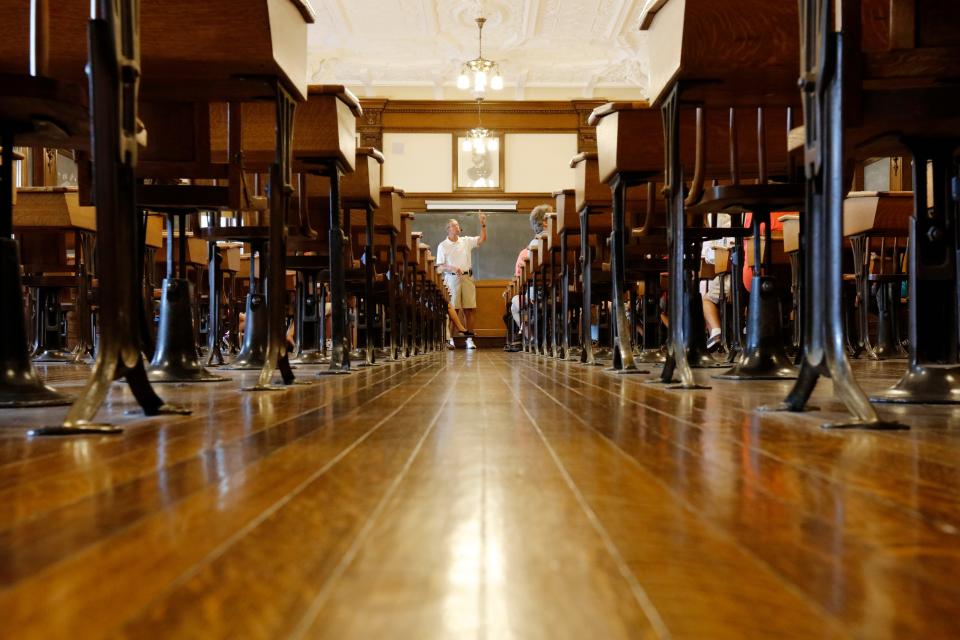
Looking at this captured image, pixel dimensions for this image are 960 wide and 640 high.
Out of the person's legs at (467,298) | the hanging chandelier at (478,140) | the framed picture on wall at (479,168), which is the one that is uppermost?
the hanging chandelier at (478,140)

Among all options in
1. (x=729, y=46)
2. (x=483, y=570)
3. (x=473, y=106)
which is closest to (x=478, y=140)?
(x=473, y=106)

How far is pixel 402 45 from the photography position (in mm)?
11242

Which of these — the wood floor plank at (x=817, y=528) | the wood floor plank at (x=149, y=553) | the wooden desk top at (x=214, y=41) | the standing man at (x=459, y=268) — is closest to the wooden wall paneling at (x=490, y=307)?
the standing man at (x=459, y=268)

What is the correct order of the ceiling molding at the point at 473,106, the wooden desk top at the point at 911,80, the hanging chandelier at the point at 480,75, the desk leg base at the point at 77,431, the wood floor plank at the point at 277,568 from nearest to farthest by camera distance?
the wood floor plank at the point at 277,568 → the desk leg base at the point at 77,431 → the wooden desk top at the point at 911,80 → the hanging chandelier at the point at 480,75 → the ceiling molding at the point at 473,106

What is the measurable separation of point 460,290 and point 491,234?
6.33 feet

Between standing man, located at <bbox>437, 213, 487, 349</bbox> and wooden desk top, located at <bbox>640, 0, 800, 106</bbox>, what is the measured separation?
25.9 ft

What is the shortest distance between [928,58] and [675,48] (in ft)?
2.31

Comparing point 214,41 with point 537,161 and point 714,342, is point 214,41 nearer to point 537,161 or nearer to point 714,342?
point 714,342

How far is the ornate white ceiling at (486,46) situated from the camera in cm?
1016

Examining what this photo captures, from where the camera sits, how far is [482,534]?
22.9 inches

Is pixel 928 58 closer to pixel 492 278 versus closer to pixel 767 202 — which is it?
pixel 767 202

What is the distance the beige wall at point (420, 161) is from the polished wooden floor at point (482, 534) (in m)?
11.4

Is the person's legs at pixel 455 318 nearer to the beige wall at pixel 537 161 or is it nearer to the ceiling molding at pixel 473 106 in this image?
the beige wall at pixel 537 161

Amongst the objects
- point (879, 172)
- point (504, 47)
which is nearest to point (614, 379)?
point (879, 172)
